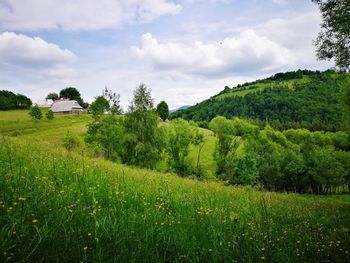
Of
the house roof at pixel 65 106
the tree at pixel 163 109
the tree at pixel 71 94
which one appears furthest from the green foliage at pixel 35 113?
the tree at pixel 71 94

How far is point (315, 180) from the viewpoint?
64875 millimetres

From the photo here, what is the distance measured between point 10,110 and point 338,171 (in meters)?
99.3

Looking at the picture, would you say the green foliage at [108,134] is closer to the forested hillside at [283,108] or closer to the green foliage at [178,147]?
the green foliage at [178,147]

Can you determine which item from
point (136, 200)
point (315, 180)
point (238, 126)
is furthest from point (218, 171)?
point (136, 200)

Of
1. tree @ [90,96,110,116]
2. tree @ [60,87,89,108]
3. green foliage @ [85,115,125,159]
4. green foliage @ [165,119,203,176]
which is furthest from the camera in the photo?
tree @ [60,87,89,108]

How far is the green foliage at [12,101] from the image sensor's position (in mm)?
98125

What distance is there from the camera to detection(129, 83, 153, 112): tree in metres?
46.5

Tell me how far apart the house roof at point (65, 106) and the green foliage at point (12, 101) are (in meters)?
18.4

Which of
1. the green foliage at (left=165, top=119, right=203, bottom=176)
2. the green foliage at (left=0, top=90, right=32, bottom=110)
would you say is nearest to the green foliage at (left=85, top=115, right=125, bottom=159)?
the green foliage at (left=165, top=119, right=203, bottom=176)

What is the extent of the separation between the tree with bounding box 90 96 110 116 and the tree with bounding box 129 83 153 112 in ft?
14.7

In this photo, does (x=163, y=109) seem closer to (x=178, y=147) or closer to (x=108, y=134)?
(x=178, y=147)

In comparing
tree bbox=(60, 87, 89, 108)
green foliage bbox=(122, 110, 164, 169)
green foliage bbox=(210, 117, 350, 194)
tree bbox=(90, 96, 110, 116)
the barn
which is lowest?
green foliage bbox=(210, 117, 350, 194)

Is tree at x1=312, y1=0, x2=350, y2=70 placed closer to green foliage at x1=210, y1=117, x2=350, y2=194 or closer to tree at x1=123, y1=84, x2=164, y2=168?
tree at x1=123, y1=84, x2=164, y2=168

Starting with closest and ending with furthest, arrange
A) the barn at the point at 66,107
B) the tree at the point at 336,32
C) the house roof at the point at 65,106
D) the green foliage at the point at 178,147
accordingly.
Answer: the tree at the point at 336,32, the green foliage at the point at 178,147, the barn at the point at 66,107, the house roof at the point at 65,106
